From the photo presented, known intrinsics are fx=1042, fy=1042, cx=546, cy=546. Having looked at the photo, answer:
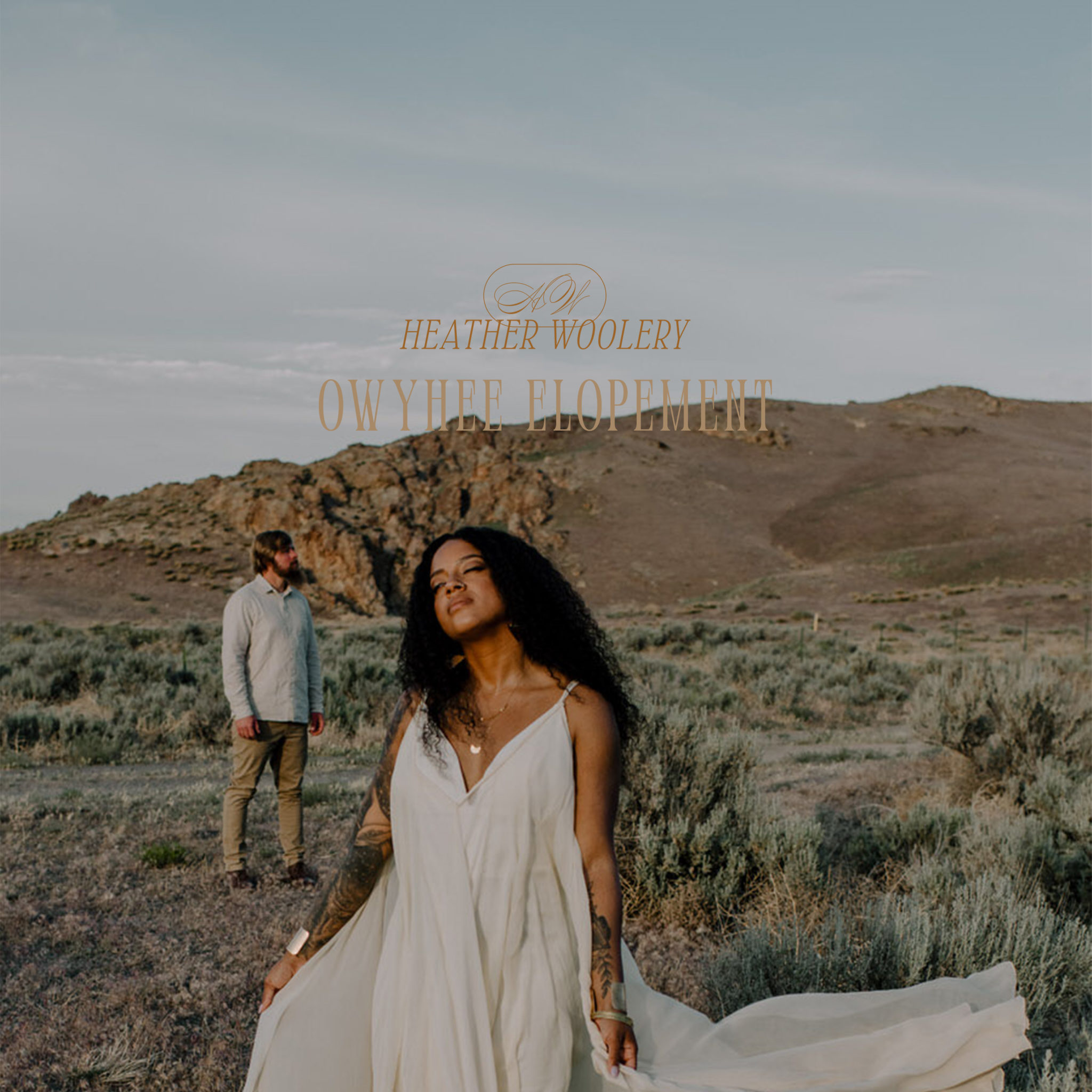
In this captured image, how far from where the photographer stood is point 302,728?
21.0ft

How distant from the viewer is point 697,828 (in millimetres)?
5664

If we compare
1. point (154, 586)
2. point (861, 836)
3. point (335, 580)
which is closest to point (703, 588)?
point (335, 580)

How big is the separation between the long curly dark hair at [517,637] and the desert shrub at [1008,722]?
6533 millimetres

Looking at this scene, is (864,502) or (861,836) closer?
(861,836)

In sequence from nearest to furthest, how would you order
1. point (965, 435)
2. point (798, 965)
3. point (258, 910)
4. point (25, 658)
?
point (798, 965), point (258, 910), point (25, 658), point (965, 435)

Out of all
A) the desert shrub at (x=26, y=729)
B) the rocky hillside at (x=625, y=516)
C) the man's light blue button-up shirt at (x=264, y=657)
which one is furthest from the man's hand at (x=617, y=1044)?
the rocky hillside at (x=625, y=516)

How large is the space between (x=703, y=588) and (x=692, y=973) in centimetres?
5843

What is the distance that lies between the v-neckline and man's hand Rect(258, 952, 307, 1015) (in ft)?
2.17

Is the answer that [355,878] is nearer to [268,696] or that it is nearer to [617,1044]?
→ [617,1044]

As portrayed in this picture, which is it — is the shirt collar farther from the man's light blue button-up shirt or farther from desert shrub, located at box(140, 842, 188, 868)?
desert shrub, located at box(140, 842, 188, 868)

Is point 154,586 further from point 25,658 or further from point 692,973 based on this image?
point 692,973

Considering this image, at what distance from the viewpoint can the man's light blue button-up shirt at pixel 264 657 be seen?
6.09m

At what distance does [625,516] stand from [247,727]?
6688 cm

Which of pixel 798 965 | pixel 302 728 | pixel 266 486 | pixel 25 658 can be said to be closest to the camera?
pixel 798 965
